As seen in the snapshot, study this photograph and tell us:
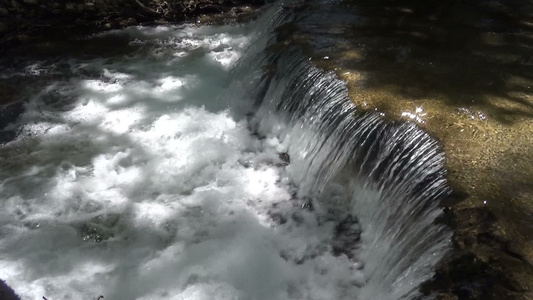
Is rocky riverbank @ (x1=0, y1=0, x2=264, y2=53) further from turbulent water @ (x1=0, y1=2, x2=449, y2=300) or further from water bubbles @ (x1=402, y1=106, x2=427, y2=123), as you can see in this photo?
water bubbles @ (x1=402, y1=106, x2=427, y2=123)

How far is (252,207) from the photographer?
4676 mm

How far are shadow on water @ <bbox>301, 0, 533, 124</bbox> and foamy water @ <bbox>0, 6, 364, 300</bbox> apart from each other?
4.16ft

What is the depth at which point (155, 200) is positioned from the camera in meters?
4.77

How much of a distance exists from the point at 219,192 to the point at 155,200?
65 cm

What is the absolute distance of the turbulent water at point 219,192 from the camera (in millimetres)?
3802

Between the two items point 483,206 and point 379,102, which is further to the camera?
point 379,102

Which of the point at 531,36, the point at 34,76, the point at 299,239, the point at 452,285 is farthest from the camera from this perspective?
the point at 34,76

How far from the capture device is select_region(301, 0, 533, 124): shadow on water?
14.2 ft

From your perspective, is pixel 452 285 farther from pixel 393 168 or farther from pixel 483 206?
pixel 393 168

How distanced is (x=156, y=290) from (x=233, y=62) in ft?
13.4

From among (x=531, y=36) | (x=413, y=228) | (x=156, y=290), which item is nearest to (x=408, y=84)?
(x=413, y=228)

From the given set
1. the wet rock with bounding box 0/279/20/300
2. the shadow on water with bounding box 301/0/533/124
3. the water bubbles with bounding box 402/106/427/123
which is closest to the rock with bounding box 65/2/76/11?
the shadow on water with bounding box 301/0/533/124

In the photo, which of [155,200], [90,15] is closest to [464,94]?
[155,200]

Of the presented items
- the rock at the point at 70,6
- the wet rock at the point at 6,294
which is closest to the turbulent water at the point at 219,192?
the wet rock at the point at 6,294
